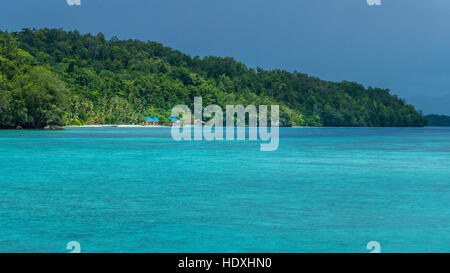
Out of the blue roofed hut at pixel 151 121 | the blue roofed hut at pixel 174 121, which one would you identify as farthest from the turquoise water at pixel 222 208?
the blue roofed hut at pixel 174 121

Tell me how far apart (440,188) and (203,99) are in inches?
4801

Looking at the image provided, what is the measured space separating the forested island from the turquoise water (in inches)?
1967

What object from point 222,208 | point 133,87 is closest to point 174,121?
point 133,87

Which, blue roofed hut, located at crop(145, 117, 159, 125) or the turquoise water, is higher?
Answer: blue roofed hut, located at crop(145, 117, 159, 125)

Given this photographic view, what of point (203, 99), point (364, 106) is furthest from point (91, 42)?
point (364, 106)

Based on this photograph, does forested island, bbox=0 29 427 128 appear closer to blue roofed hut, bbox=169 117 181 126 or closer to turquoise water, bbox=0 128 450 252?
blue roofed hut, bbox=169 117 181 126

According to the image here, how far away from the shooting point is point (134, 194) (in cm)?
1617

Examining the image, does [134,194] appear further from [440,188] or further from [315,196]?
[440,188]

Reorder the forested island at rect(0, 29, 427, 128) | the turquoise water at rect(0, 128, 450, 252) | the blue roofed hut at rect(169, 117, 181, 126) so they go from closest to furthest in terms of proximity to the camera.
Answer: the turquoise water at rect(0, 128, 450, 252)
the forested island at rect(0, 29, 427, 128)
the blue roofed hut at rect(169, 117, 181, 126)

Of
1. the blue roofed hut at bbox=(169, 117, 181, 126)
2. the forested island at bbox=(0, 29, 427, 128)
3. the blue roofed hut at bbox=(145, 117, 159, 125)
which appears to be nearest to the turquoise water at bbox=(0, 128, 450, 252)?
the forested island at bbox=(0, 29, 427, 128)

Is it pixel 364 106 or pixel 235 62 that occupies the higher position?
pixel 235 62

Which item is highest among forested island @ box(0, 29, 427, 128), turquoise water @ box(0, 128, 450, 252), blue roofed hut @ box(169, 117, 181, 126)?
forested island @ box(0, 29, 427, 128)

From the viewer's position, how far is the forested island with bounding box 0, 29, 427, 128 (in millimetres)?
72625

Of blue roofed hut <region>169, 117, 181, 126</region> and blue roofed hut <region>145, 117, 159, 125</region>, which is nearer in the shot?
blue roofed hut <region>145, 117, 159, 125</region>
